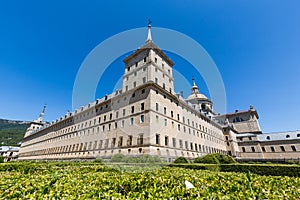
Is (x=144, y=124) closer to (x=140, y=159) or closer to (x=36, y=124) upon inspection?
(x=140, y=159)

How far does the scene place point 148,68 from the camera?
28.4 m

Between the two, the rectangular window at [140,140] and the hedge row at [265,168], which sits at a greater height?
the rectangular window at [140,140]

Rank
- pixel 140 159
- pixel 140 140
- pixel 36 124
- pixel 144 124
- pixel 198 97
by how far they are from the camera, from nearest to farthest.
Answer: pixel 140 159, pixel 140 140, pixel 144 124, pixel 198 97, pixel 36 124

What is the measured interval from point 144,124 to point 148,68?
1135cm

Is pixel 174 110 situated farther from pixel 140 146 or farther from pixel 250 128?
pixel 250 128

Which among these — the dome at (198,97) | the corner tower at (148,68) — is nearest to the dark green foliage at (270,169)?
the corner tower at (148,68)


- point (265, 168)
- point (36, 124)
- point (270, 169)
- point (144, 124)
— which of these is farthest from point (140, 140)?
point (36, 124)

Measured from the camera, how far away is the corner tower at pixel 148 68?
2875 centimetres

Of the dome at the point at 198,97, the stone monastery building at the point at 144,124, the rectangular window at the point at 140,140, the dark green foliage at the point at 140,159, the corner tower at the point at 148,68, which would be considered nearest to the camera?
the dark green foliage at the point at 140,159

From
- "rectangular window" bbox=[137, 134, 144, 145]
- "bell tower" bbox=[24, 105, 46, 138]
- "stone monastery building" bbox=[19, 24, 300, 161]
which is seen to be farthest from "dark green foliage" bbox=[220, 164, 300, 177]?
"bell tower" bbox=[24, 105, 46, 138]

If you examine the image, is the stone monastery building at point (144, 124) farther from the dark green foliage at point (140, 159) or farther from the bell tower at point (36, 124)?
the bell tower at point (36, 124)

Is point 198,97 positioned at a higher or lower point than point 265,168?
higher

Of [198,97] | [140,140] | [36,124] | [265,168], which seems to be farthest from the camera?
[36,124]

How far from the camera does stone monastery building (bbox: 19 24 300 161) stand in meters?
25.1
